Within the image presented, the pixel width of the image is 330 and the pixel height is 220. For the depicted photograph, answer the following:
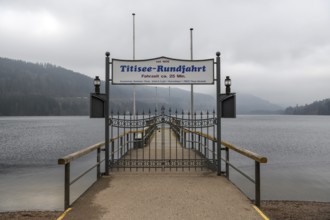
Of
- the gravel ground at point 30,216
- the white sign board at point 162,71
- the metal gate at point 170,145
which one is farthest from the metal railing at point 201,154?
the white sign board at point 162,71

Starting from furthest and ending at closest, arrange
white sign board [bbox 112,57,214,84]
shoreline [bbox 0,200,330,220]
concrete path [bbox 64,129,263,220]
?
shoreline [bbox 0,200,330,220] < white sign board [bbox 112,57,214,84] < concrete path [bbox 64,129,263,220]

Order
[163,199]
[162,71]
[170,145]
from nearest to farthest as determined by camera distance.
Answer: [163,199], [162,71], [170,145]

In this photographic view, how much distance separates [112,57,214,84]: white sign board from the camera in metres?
9.06

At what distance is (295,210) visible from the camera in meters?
10.3

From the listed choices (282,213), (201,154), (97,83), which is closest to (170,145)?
(201,154)

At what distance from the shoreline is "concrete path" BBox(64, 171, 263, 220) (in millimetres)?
2543

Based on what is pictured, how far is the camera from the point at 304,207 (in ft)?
35.6

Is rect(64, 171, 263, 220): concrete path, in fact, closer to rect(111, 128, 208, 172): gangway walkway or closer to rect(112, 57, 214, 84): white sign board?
rect(111, 128, 208, 172): gangway walkway

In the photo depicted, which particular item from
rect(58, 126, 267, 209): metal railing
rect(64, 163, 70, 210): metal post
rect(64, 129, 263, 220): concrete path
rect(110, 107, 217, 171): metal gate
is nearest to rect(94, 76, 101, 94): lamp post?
rect(110, 107, 217, 171): metal gate

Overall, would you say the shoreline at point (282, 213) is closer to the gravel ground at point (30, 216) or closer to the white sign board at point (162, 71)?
the gravel ground at point (30, 216)

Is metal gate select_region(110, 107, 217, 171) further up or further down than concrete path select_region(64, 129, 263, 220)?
further up

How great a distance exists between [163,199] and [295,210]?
609 cm

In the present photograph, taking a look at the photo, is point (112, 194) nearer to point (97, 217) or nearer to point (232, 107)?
point (97, 217)

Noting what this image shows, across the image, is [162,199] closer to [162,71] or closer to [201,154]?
[162,71]
